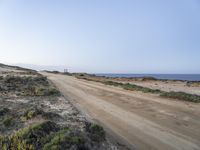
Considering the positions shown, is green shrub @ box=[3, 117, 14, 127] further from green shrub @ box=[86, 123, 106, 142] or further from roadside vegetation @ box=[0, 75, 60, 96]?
roadside vegetation @ box=[0, 75, 60, 96]

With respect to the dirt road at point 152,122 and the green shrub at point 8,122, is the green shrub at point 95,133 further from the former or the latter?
the green shrub at point 8,122

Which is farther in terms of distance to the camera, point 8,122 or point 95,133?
point 8,122

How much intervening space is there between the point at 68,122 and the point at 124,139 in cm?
246

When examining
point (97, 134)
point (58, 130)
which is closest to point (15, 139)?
point (58, 130)

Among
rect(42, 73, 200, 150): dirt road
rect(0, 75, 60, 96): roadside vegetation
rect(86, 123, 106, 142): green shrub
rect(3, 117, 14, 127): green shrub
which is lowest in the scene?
rect(42, 73, 200, 150): dirt road

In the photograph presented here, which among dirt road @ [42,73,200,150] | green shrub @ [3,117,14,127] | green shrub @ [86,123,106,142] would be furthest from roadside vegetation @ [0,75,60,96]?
green shrub @ [86,123,106,142]

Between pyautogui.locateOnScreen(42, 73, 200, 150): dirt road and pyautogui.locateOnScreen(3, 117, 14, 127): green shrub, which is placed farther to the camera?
pyautogui.locateOnScreen(3, 117, 14, 127): green shrub

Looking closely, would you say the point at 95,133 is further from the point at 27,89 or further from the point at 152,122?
the point at 27,89

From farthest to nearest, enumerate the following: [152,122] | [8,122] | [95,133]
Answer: [152,122], [8,122], [95,133]

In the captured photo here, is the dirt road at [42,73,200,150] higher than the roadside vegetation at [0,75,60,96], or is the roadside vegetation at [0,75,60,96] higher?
the roadside vegetation at [0,75,60,96]

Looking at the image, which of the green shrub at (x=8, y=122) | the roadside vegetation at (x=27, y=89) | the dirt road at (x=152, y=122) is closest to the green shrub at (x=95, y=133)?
the dirt road at (x=152, y=122)

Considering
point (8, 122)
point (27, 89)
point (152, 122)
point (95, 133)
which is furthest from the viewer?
point (27, 89)

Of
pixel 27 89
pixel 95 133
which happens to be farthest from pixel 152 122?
pixel 27 89

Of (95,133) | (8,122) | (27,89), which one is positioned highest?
(27,89)
